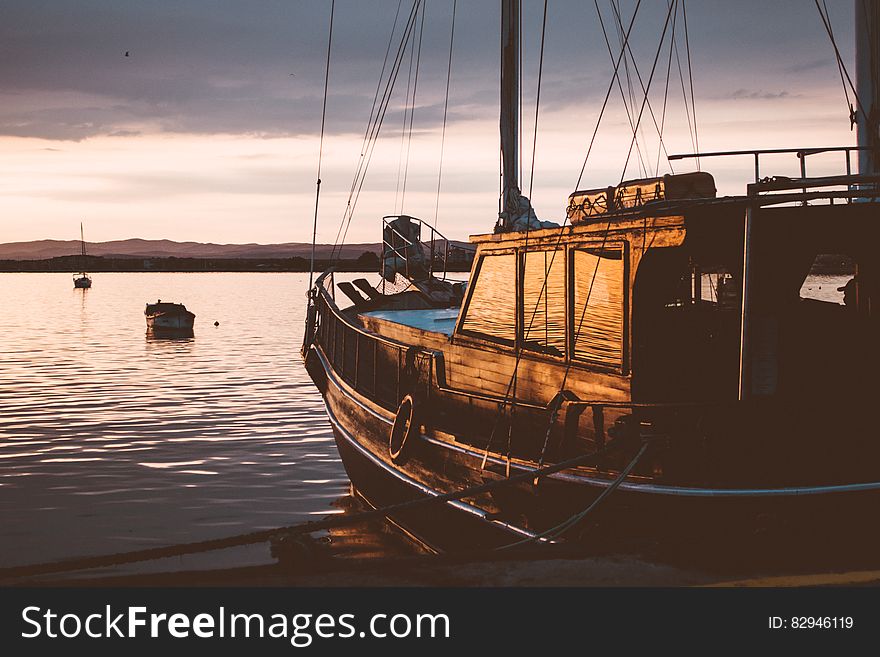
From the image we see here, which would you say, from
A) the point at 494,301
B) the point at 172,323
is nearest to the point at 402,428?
the point at 494,301

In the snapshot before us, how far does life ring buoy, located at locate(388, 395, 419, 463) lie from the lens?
39.4 feet

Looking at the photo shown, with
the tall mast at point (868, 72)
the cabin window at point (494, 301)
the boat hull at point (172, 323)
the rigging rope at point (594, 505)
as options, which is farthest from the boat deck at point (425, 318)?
the boat hull at point (172, 323)

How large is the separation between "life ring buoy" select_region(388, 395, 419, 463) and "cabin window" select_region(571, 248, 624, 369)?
10.2ft

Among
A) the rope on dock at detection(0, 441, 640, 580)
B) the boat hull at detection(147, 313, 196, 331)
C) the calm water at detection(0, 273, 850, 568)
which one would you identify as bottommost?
the calm water at detection(0, 273, 850, 568)

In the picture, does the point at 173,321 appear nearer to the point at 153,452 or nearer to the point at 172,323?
the point at 172,323

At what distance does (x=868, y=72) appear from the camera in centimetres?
1211

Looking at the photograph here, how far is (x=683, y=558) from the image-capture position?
709cm

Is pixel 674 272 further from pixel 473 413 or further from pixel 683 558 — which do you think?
pixel 473 413

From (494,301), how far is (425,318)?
6184mm

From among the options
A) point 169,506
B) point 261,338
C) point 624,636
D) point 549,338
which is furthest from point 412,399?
point 261,338

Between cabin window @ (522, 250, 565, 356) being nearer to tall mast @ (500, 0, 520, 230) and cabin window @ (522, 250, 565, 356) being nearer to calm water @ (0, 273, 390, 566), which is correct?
calm water @ (0, 273, 390, 566)

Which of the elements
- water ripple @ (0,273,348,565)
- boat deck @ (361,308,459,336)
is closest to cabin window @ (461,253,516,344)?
boat deck @ (361,308,459,336)

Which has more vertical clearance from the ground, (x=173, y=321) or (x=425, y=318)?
(x=425, y=318)

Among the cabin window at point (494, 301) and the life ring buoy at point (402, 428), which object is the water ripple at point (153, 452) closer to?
the life ring buoy at point (402, 428)
